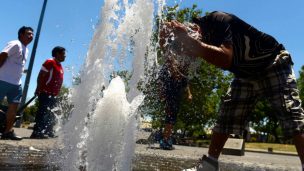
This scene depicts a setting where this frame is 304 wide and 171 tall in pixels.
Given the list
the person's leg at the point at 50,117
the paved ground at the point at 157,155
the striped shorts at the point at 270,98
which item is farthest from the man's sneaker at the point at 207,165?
the person's leg at the point at 50,117

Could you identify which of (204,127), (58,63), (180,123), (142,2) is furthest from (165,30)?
(204,127)

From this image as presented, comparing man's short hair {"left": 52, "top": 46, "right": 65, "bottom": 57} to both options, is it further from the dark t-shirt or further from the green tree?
the green tree

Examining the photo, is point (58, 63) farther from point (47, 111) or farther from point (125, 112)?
point (125, 112)

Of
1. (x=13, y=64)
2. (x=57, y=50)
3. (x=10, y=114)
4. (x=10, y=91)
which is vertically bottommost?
(x=10, y=114)

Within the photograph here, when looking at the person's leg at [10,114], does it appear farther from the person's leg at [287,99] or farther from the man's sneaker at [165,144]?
the person's leg at [287,99]

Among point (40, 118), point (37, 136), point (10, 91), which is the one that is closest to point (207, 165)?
point (10, 91)

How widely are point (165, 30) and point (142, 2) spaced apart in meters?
1.92

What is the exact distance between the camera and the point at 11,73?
6418 millimetres

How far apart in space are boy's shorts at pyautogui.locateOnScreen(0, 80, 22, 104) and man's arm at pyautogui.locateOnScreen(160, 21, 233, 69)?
4.14 meters

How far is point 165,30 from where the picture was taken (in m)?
2.99

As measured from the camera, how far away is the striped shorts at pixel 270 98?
3.24 m

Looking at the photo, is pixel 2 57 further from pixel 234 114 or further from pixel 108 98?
pixel 234 114

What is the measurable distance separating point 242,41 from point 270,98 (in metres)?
0.59

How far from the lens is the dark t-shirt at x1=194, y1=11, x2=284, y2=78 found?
3213 millimetres
